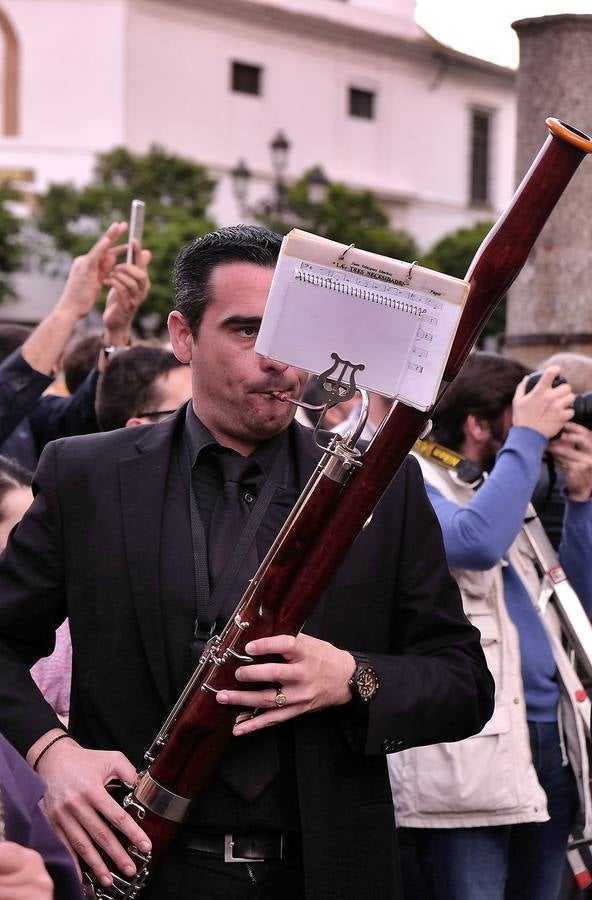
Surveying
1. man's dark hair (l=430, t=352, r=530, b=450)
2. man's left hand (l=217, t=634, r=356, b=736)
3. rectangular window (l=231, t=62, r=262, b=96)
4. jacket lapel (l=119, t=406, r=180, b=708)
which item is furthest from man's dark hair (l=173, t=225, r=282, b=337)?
rectangular window (l=231, t=62, r=262, b=96)

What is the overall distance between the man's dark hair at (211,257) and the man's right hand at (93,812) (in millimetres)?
864

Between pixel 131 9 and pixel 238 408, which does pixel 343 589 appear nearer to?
pixel 238 408

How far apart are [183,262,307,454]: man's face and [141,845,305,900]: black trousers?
764 millimetres

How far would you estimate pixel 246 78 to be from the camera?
34.1 meters

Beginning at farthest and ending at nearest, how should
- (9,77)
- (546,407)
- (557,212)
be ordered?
(9,77) < (557,212) < (546,407)

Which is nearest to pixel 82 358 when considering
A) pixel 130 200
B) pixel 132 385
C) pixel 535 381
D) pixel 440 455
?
pixel 132 385

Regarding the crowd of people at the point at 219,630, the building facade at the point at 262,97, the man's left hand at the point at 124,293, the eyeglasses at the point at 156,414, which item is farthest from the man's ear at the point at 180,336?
the building facade at the point at 262,97

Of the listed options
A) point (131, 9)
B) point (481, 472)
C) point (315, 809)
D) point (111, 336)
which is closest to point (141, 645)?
point (315, 809)

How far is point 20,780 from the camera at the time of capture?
181cm

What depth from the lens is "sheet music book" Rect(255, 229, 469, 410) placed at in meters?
2.01

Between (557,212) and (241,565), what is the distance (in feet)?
9.41

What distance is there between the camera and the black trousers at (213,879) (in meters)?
2.38

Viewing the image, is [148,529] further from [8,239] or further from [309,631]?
[8,239]

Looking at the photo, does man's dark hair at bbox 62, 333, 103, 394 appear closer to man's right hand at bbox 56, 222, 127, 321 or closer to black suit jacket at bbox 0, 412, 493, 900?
man's right hand at bbox 56, 222, 127, 321
